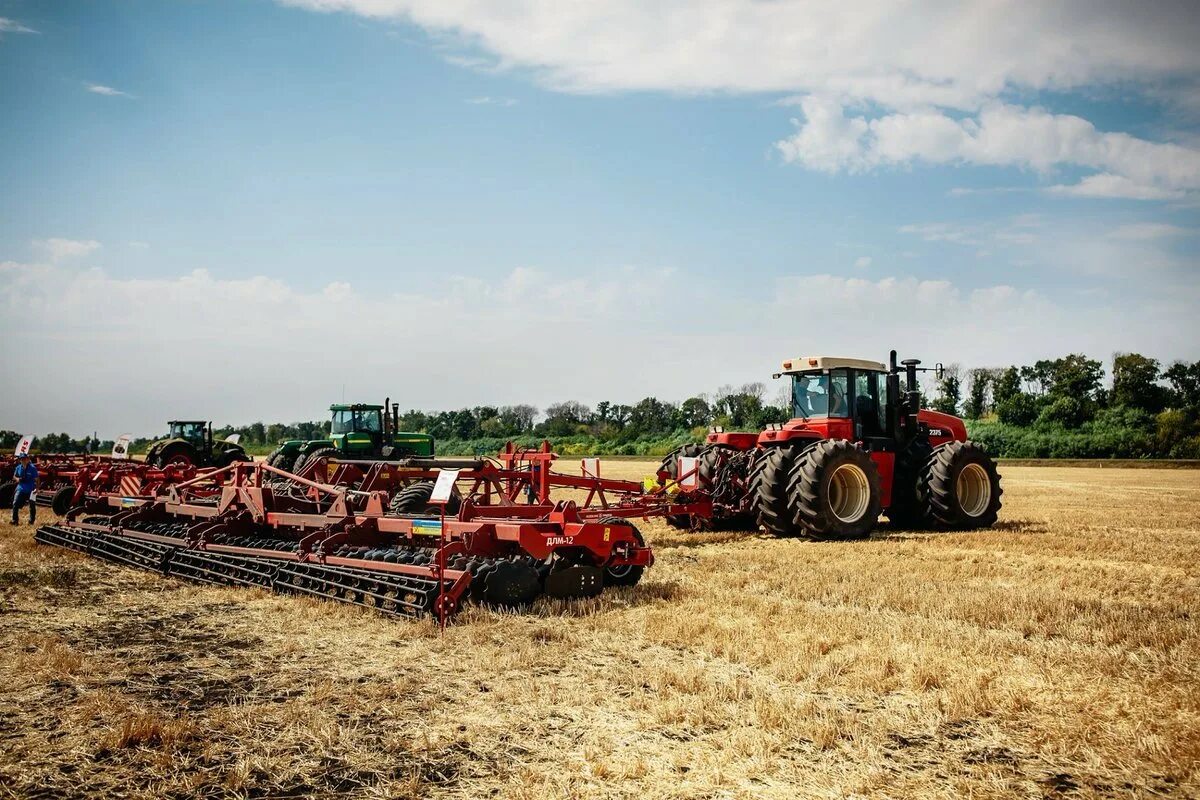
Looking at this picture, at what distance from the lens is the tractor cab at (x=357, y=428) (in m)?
17.6

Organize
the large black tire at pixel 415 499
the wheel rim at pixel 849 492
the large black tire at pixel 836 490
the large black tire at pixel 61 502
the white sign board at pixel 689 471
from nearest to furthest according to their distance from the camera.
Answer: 1. the large black tire at pixel 415 499
2. the large black tire at pixel 836 490
3. the wheel rim at pixel 849 492
4. the white sign board at pixel 689 471
5. the large black tire at pixel 61 502

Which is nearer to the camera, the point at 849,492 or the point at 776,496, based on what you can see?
the point at 776,496

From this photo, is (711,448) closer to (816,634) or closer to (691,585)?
(691,585)

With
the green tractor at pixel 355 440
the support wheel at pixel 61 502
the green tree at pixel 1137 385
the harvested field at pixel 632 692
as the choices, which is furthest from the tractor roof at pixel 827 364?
the green tree at pixel 1137 385

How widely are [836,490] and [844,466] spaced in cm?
53

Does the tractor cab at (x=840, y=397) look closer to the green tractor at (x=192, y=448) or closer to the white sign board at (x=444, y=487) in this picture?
the white sign board at (x=444, y=487)

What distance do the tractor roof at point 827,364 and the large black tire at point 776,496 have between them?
61.8 inches

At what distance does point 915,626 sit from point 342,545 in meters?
4.64

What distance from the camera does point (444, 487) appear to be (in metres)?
7.75

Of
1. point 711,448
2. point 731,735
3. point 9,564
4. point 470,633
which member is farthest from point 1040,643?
point 9,564

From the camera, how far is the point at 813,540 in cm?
1109

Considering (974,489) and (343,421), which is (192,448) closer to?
(343,421)

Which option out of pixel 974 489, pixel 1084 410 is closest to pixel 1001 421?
pixel 1084 410

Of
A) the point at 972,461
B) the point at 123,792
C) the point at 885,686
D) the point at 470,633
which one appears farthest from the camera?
the point at 972,461
